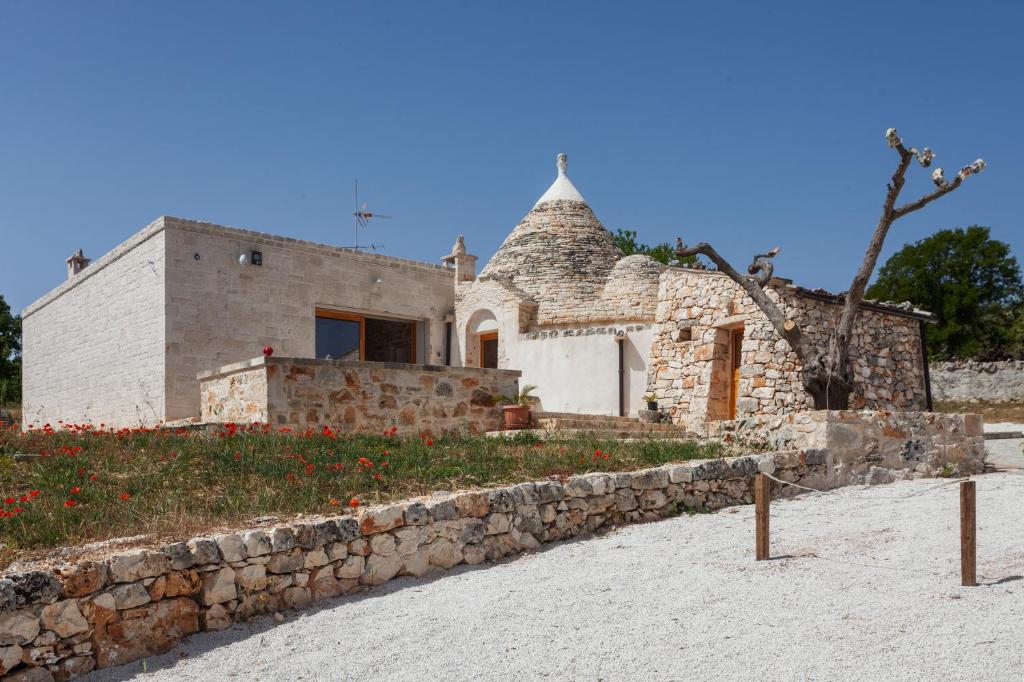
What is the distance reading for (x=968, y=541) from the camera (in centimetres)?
543

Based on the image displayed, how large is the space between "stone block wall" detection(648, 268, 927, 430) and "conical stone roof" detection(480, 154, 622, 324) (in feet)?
8.16

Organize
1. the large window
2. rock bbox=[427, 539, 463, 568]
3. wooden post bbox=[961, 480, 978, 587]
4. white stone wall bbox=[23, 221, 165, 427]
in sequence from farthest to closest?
the large window < white stone wall bbox=[23, 221, 165, 427] < rock bbox=[427, 539, 463, 568] < wooden post bbox=[961, 480, 978, 587]

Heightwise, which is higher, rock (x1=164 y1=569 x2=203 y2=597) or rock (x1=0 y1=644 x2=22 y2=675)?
rock (x1=164 y1=569 x2=203 y2=597)

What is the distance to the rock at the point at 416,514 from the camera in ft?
21.1

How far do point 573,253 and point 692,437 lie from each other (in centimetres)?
1017

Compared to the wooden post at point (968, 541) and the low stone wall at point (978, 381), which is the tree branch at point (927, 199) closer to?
the wooden post at point (968, 541)

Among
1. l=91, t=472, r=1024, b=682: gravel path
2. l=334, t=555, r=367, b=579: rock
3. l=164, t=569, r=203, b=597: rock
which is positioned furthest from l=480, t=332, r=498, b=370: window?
l=164, t=569, r=203, b=597: rock

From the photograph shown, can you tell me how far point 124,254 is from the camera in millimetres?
16406

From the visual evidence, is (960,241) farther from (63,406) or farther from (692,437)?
(63,406)

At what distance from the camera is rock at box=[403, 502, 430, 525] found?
253 inches

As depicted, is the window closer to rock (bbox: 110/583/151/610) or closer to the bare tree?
the bare tree

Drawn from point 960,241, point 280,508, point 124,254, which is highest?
point 960,241

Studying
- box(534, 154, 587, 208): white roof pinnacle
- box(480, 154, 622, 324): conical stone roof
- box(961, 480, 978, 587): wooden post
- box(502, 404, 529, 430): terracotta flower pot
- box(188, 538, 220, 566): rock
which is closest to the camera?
box(188, 538, 220, 566): rock

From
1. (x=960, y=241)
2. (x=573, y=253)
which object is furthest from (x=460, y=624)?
(x=960, y=241)
